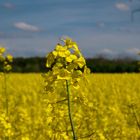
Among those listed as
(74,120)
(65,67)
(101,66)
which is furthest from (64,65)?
(101,66)

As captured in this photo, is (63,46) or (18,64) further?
(18,64)

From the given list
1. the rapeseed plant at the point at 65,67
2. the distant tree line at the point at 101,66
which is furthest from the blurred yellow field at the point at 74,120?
the distant tree line at the point at 101,66

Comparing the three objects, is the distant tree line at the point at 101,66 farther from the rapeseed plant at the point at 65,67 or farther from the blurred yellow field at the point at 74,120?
the rapeseed plant at the point at 65,67

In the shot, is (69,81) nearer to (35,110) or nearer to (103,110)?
(103,110)

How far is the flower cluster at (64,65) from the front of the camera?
8.59ft

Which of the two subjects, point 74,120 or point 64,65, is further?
point 74,120

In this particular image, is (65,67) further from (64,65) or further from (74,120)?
(74,120)

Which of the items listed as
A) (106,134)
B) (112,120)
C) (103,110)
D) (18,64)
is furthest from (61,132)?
(18,64)

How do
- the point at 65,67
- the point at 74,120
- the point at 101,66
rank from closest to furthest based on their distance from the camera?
the point at 65,67, the point at 74,120, the point at 101,66

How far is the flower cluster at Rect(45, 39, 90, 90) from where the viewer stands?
2.62 m

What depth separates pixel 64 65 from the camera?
267 centimetres

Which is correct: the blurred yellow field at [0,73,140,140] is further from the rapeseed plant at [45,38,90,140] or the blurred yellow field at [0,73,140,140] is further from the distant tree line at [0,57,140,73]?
the distant tree line at [0,57,140,73]

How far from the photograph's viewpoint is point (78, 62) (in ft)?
8.75

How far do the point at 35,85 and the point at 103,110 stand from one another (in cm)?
1170
